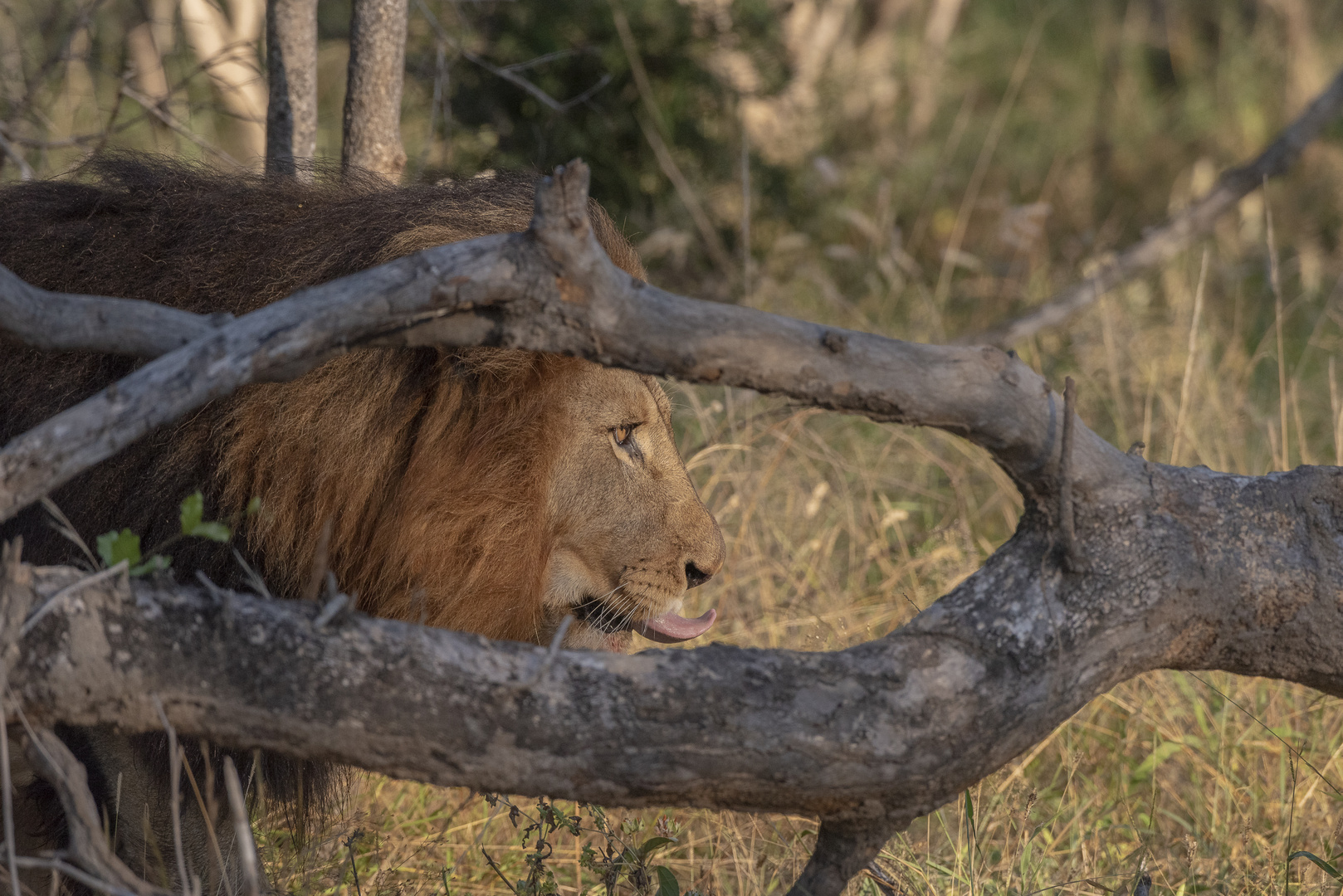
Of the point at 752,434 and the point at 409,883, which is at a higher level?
the point at 752,434

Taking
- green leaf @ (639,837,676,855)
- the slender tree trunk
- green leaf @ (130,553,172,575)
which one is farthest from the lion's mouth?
the slender tree trunk

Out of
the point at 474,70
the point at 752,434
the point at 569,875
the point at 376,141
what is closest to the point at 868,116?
the point at 474,70

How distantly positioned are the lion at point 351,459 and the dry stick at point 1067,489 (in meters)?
0.84

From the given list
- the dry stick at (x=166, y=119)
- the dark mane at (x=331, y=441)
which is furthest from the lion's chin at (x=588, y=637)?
the dry stick at (x=166, y=119)

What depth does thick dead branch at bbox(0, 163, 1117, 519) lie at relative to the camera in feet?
4.74

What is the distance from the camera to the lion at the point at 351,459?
2111 millimetres

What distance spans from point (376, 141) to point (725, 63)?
2964 mm

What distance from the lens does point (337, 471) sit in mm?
2105

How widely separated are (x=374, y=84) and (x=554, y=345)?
6.18 feet

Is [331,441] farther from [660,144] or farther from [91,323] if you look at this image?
[660,144]

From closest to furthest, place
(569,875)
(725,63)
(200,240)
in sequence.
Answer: (200,240)
(569,875)
(725,63)

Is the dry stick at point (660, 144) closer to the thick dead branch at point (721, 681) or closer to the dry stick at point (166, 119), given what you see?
the dry stick at point (166, 119)

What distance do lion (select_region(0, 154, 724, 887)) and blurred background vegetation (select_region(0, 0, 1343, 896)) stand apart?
1.74 feet

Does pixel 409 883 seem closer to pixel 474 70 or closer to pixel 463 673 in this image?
pixel 463 673
